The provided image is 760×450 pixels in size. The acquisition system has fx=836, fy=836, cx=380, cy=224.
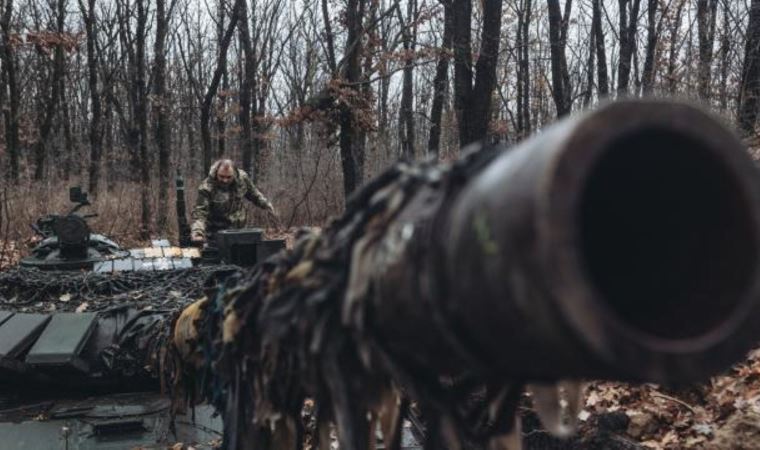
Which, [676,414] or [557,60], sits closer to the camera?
[676,414]

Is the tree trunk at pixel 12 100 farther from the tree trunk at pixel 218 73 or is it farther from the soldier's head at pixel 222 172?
the soldier's head at pixel 222 172

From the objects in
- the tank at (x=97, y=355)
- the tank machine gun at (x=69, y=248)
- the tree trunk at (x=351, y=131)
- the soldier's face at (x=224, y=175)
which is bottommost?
the tank at (x=97, y=355)

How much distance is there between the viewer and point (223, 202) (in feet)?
31.0

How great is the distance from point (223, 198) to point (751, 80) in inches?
287

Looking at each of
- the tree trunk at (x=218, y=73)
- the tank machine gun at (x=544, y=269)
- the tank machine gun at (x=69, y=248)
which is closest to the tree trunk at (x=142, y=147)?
the tree trunk at (x=218, y=73)

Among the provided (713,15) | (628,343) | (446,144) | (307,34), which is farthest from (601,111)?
(307,34)

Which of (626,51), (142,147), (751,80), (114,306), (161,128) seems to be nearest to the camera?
(114,306)

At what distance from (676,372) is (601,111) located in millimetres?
350

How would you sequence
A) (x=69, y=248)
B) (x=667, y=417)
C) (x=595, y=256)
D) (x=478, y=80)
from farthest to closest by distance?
(x=478, y=80)
(x=69, y=248)
(x=667, y=417)
(x=595, y=256)

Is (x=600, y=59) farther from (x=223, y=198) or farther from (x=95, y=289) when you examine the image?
(x=95, y=289)

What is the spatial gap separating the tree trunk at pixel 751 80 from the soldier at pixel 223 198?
6.37 metres

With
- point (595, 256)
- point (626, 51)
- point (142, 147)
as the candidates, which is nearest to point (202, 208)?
point (595, 256)

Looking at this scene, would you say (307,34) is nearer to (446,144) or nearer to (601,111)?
(446,144)

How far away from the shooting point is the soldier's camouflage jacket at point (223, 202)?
9320 millimetres
